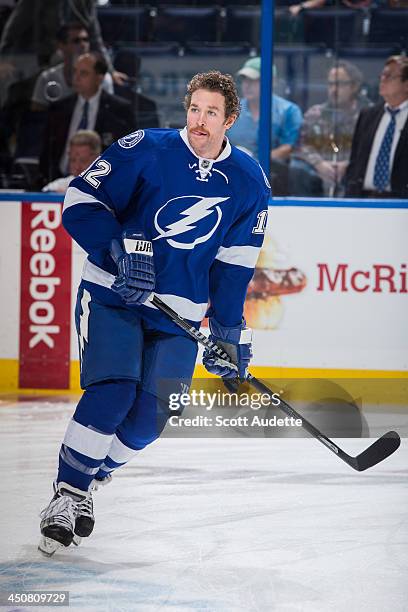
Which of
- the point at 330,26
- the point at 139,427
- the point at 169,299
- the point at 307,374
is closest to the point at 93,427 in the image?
the point at 139,427

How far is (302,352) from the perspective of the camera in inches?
202

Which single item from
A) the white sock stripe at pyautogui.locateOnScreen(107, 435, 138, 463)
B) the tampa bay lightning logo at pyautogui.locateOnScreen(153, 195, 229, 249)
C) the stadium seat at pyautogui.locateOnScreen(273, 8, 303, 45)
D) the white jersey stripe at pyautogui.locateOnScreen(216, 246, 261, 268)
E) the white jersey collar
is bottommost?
the white sock stripe at pyautogui.locateOnScreen(107, 435, 138, 463)

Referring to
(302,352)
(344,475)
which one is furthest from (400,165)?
(344,475)

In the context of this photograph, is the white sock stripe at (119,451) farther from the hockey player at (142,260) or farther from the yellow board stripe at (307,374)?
the yellow board stripe at (307,374)

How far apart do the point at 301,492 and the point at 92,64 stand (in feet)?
8.88

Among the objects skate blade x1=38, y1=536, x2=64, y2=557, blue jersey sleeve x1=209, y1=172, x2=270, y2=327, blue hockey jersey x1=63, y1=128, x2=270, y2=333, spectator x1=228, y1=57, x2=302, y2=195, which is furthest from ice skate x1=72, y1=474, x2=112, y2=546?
spectator x1=228, y1=57, x2=302, y2=195

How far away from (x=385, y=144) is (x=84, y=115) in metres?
1.34

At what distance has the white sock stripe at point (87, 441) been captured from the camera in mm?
2871

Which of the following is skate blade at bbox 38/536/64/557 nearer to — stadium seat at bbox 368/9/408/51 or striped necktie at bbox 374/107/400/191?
striped necktie at bbox 374/107/400/191

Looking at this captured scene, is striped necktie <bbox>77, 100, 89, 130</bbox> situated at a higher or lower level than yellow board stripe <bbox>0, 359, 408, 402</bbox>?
higher

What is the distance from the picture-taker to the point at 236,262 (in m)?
3.13

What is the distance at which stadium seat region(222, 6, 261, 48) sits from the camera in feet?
17.7

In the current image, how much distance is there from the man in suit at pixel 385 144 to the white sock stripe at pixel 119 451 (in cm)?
246

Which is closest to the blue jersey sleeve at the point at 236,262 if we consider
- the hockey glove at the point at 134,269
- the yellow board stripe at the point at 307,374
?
the hockey glove at the point at 134,269
